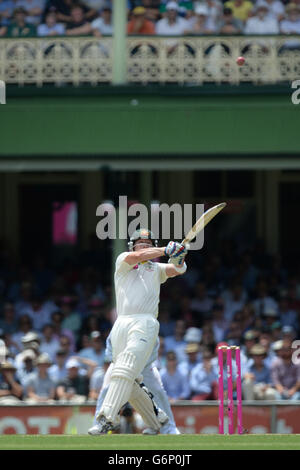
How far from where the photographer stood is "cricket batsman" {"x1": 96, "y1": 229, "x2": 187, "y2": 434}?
1034 centimetres

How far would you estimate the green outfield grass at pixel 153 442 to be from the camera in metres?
9.26

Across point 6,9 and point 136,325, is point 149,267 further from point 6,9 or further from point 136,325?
point 6,9

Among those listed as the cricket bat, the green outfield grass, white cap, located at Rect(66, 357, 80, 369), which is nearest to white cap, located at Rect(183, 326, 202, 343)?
white cap, located at Rect(66, 357, 80, 369)

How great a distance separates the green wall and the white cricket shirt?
622 cm

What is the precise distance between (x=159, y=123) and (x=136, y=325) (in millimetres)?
6759

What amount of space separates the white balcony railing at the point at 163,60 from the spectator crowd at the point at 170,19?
0.32m

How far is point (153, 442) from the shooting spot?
9.74 m

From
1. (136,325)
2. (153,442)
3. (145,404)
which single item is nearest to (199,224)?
(136,325)

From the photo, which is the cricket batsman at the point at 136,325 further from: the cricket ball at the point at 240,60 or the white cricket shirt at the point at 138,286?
the cricket ball at the point at 240,60

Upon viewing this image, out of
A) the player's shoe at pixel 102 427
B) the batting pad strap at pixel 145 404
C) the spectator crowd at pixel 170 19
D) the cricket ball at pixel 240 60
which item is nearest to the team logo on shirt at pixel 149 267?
the batting pad strap at pixel 145 404

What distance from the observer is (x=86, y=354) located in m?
15.9

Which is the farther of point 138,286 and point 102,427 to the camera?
point 138,286
